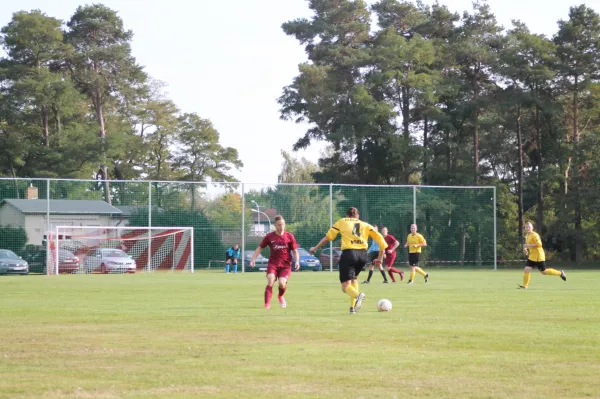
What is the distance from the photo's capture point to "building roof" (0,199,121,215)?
4138 centimetres

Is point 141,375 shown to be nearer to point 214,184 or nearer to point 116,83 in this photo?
point 214,184

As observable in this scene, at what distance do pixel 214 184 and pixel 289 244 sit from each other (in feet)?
96.2

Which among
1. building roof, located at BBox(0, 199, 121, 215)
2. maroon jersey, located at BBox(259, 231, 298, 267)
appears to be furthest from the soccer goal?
maroon jersey, located at BBox(259, 231, 298, 267)

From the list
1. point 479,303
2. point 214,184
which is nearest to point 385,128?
point 214,184

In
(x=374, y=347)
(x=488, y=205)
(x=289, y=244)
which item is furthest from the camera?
(x=488, y=205)

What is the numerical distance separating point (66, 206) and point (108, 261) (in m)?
3.71

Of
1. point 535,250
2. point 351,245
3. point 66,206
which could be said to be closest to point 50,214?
point 66,206

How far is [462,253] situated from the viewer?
159 ft

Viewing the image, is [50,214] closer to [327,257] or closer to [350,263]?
[327,257]

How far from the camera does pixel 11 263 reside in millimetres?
40656

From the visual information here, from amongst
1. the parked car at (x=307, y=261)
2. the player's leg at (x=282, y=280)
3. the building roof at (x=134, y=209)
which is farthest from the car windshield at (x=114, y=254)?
the player's leg at (x=282, y=280)

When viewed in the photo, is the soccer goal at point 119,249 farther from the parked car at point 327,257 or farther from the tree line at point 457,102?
the tree line at point 457,102

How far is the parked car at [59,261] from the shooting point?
41.0m

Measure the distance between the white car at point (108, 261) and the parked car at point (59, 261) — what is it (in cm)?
52
